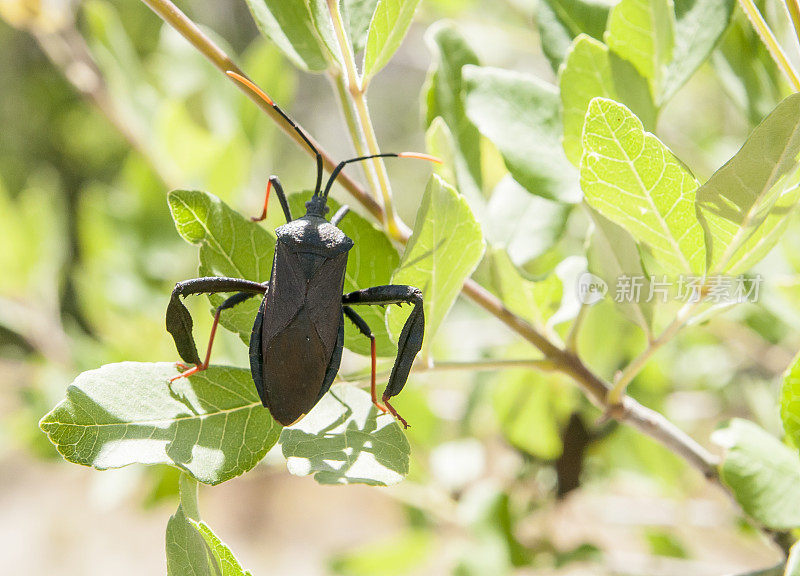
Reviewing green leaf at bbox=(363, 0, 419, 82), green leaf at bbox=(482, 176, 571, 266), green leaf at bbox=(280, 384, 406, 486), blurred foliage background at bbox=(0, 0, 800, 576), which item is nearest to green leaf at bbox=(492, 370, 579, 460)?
blurred foliage background at bbox=(0, 0, 800, 576)

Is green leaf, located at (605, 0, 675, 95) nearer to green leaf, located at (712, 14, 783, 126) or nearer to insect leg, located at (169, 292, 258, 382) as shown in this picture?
green leaf, located at (712, 14, 783, 126)

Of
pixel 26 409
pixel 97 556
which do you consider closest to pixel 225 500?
pixel 97 556

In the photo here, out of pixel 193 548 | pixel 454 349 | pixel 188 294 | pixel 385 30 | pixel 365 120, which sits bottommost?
pixel 454 349

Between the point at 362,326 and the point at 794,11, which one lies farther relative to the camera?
the point at 362,326

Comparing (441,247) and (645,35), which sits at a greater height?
(645,35)

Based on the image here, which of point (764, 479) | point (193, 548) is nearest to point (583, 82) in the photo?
point (764, 479)

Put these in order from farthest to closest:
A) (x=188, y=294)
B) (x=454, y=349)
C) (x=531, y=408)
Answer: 1. (x=454, y=349)
2. (x=531, y=408)
3. (x=188, y=294)

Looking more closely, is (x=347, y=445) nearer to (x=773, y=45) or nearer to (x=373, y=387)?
(x=373, y=387)
